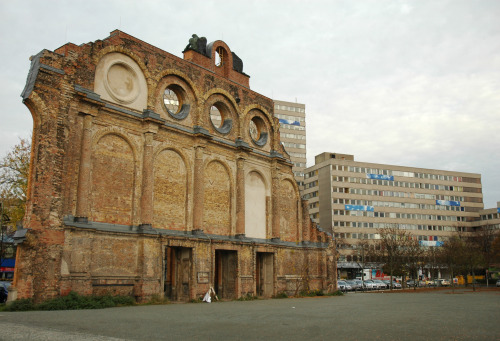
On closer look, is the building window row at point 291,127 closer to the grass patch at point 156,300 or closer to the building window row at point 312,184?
the building window row at point 312,184

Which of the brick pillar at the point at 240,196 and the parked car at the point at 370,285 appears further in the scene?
the parked car at the point at 370,285

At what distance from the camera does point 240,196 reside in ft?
97.9

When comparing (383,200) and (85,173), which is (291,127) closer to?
(383,200)

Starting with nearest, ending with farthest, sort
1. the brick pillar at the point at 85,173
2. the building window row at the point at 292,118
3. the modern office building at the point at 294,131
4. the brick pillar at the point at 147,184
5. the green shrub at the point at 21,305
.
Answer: the green shrub at the point at 21,305 → the brick pillar at the point at 85,173 → the brick pillar at the point at 147,184 → the modern office building at the point at 294,131 → the building window row at the point at 292,118

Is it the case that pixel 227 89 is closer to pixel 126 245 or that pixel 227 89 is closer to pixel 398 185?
pixel 126 245

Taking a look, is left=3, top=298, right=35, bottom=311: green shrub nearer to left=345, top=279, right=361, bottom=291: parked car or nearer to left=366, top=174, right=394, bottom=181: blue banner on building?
left=345, top=279, right=361, bottom=291: parked car

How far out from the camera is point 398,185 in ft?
303

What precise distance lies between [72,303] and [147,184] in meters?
7.13

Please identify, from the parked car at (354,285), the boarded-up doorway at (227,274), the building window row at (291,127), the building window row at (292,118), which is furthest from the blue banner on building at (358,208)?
the boarded-up doorway at (227,274)

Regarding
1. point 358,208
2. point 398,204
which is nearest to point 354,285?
point 358,208

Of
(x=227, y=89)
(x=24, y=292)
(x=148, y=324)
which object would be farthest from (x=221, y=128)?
Result: (x=148, y=324)

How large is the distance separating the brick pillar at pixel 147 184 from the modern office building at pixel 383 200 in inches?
2370

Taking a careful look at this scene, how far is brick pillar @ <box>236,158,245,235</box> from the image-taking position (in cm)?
2936

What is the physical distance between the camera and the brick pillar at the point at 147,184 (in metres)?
A: 23.4
